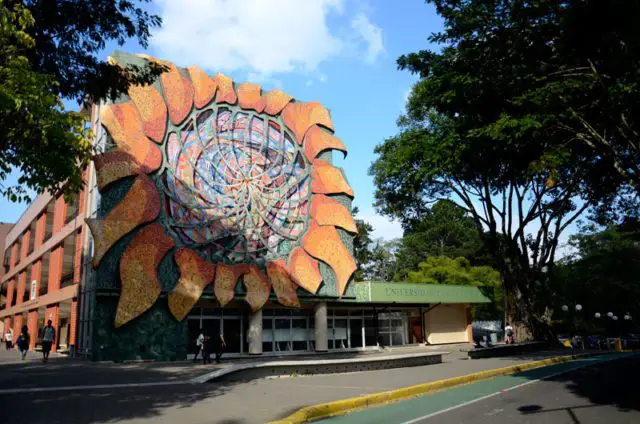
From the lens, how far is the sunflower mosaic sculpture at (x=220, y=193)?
82.6ft

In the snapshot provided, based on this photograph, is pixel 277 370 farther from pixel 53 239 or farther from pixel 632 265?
pixel 632 265

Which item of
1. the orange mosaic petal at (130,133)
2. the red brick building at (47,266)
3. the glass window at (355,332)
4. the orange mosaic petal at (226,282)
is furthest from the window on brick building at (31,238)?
the glass window at (355,332)

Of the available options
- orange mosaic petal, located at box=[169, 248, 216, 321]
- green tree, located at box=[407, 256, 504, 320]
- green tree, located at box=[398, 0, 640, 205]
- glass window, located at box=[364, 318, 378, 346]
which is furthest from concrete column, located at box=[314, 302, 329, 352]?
green tree, located at box=[398, 0, 640, 205]

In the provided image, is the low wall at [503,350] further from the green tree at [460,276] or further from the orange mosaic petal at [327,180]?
the orange mosaic petal at [327,180]

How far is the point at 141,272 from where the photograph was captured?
24.7 metres

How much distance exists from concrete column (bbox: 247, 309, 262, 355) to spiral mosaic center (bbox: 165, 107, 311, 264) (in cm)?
313

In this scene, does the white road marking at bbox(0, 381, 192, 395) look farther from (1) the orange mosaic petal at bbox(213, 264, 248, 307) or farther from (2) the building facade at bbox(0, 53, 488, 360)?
(1) the orange mosaic petal at bbox(213, 264, 248, 307)

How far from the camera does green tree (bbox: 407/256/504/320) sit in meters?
44.5

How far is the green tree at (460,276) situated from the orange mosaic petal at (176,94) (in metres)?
25.6

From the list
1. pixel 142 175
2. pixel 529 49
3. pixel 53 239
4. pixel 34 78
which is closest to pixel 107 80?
pixel 34 78

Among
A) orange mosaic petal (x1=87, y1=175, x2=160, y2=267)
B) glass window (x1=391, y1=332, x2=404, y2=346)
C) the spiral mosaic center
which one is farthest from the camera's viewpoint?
glass window (x1=391, y1=332, x2=404, y2=346)

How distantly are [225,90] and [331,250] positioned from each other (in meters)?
11.9

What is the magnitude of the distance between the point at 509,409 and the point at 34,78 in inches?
417

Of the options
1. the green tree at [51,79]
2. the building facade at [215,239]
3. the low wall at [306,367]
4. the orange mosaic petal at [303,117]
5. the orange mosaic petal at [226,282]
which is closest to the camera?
the green tree at [51,79]
